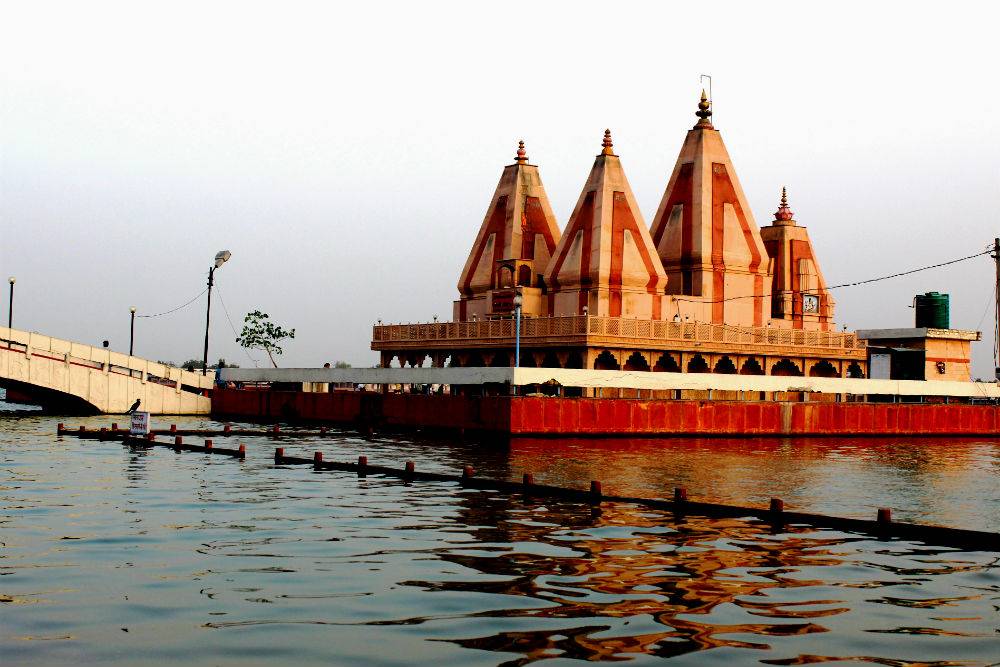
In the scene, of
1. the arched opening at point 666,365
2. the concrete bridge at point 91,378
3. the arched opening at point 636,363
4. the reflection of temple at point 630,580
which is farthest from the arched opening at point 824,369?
the reflection of temple at point 630,580

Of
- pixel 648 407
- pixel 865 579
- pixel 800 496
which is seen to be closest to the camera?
pixel 865 579

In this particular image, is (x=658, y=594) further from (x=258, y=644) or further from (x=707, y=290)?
(x=707, y=290)

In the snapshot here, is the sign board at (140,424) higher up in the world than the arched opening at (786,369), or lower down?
lower down

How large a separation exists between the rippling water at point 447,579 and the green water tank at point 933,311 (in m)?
55.0

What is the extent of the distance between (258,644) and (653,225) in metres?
66.8

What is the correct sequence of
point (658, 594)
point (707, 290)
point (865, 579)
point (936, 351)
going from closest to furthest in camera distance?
point (658, 594) → point (865, 579) → point (707, 290) → point (936, 351)

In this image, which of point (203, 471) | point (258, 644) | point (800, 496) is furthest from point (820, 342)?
point (258, 644)

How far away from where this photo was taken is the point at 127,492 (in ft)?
92.7

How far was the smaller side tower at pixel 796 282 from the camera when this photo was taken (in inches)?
3191

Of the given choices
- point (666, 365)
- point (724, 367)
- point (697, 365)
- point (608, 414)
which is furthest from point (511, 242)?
point (608, 414)

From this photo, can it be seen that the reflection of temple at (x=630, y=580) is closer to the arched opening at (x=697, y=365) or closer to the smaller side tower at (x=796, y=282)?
the arched opening at (x=697, y=365)

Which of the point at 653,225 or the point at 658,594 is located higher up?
the point at 653,225

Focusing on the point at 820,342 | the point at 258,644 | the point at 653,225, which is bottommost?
the point at 258,644

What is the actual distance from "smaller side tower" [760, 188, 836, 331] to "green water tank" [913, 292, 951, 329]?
7.25 m
